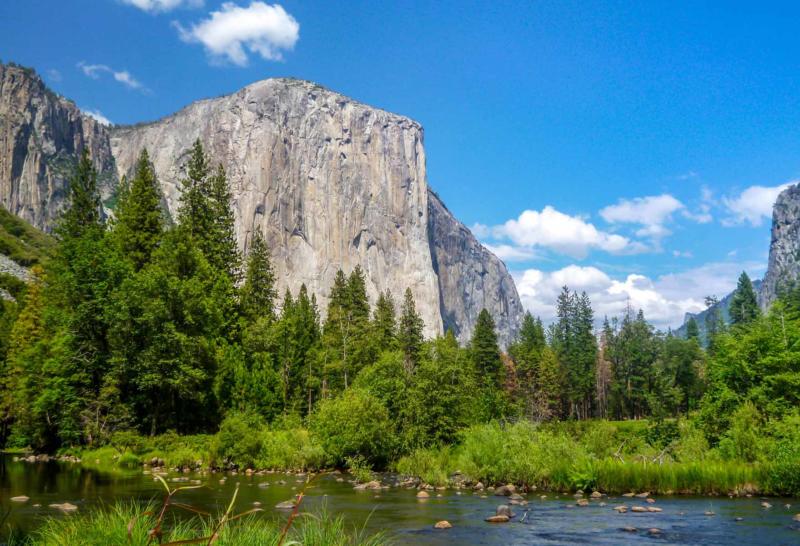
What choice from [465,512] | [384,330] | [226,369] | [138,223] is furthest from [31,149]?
[465,512]

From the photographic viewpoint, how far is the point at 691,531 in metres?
18.4

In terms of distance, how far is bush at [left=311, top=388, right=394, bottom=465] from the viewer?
1394 inches

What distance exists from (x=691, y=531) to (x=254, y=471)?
24618 millimetres

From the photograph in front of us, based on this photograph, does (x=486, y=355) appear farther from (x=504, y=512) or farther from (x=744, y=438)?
(x=504, y=512)

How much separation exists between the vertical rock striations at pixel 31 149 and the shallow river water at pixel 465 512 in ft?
508

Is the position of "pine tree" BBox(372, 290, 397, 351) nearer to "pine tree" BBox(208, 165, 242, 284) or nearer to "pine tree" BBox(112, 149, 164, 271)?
"pine tree" BBox(208, 165, 242, 284)

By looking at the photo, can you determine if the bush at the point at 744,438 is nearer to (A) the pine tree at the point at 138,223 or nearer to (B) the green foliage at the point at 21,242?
(A) the pine tree at the point at 138,223

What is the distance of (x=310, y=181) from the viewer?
16975 centimetres

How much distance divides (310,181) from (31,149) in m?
76.4

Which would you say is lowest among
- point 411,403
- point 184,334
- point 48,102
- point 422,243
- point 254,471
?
point 254,471

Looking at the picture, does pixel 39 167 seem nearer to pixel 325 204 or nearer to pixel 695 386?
pixel 325 204

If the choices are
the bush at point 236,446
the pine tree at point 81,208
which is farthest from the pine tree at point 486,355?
the pine tree at point 81,208

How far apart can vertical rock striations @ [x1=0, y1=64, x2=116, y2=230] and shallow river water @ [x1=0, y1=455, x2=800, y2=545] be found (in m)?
155

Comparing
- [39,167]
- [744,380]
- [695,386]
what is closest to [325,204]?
[39,167]
